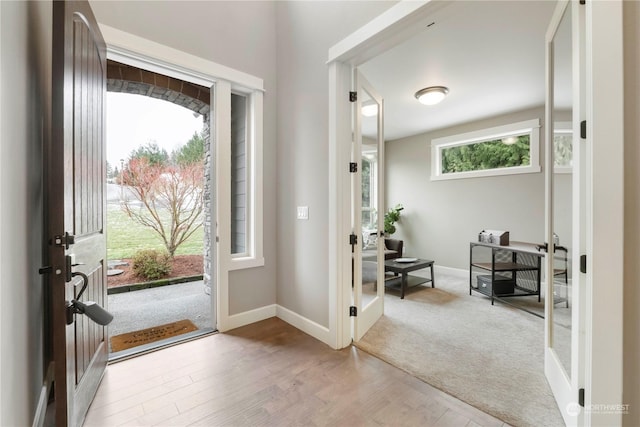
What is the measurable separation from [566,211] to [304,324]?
2.15 meters

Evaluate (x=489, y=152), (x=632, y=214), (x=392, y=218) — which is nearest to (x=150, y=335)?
(x=632, y=214)

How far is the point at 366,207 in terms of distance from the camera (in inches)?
106

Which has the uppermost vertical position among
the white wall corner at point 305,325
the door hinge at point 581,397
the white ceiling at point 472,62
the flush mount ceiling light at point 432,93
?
the white ceiling at point 472,62

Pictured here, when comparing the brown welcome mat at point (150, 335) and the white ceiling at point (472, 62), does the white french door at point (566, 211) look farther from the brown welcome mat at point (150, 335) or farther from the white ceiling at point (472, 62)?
the brown welcome mat at point (150, 335)

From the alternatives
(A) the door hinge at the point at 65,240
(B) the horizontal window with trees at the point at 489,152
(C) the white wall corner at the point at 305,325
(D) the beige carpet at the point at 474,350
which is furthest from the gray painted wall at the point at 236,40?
(B) the horizontal window with trees at the point at 489,152

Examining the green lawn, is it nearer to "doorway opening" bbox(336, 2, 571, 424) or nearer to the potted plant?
"doorway opening" bbox(336, 2, 571, 424)

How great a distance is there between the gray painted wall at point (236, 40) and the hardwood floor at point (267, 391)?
644mm

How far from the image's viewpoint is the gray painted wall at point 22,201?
3.26ft

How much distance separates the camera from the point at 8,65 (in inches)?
40.5

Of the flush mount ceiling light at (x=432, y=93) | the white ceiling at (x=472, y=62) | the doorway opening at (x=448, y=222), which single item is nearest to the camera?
the doorway opening at (x=448, y=222)

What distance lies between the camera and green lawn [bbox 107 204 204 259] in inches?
175

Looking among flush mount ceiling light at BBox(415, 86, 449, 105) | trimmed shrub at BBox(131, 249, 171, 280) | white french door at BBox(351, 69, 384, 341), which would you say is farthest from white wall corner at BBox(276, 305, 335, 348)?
flush mount ceiling light at BBox(415, 86, 449, 105)

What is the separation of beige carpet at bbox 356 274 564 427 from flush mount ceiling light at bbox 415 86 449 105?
2.62 metres

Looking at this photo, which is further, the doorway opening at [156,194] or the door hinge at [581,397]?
the doorway opening at [156,194]
